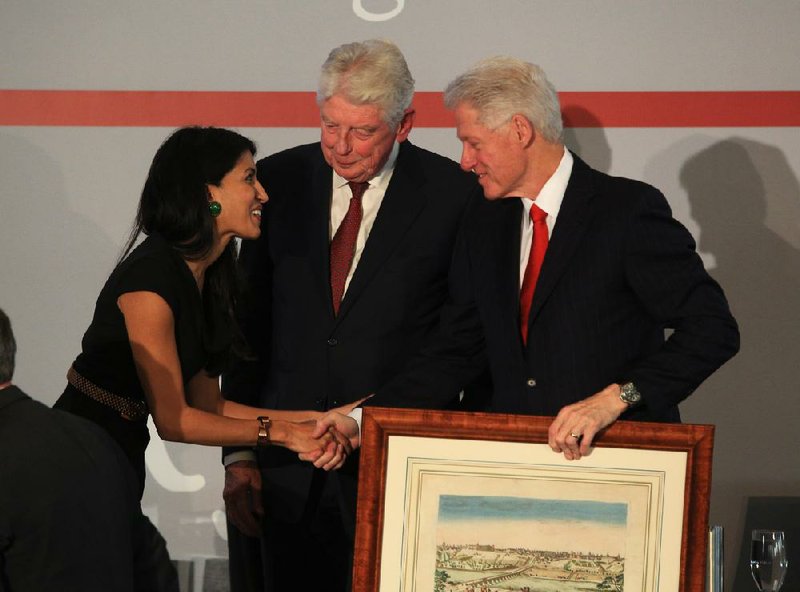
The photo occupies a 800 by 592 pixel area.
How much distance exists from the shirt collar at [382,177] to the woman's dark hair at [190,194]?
0.83ft

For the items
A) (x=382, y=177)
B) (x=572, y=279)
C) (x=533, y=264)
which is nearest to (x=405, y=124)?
(x=382, y=177)

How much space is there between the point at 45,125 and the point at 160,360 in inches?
60.6

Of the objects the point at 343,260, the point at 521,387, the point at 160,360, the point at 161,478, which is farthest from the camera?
the point at 161,478

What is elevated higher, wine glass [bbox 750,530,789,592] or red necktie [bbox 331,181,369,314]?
red necktie [bbox 331,181,369,314]

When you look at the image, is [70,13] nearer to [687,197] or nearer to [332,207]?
[332,207]

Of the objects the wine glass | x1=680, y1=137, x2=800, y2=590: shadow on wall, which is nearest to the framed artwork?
the wine glass

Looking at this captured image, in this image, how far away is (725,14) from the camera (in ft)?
12.9

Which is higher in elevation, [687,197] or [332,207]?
[687,197]

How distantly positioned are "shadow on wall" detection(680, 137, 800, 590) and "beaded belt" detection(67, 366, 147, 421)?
189cm

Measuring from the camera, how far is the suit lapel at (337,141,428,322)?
3.15 m

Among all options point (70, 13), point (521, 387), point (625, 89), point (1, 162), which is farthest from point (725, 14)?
point (1, 162)

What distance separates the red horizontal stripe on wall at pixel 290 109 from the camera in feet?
13.0

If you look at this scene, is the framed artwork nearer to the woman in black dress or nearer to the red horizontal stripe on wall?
the woman in black dress

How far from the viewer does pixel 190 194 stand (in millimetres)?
3111
